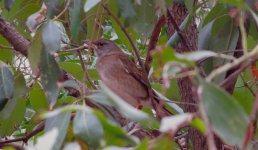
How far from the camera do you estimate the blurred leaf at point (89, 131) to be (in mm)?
1673

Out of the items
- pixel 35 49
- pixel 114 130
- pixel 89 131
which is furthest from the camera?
pixel 35 49

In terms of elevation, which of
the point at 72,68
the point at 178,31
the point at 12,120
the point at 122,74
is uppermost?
the point at 178,31

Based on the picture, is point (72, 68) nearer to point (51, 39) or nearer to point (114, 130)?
point (51, 39)

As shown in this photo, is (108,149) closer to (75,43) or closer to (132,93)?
(75,43)

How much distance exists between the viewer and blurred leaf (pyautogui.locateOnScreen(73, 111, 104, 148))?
1673 mm

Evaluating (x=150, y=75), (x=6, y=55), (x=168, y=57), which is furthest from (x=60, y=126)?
(x=6, y=55)

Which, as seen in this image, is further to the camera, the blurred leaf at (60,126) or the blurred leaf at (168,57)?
the blurred leaf at (60,126)

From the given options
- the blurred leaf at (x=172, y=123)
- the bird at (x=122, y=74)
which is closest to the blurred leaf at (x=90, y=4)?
the blurred leaf at (x=172, y=123)

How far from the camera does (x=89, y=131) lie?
5.50 feet

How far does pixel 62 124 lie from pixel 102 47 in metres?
2.25

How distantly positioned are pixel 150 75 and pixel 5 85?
0.67m

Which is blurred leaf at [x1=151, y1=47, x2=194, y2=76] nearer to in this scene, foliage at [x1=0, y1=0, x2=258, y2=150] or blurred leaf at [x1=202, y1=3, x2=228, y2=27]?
foliage at [x1=0, y1=0, x2=258, y2=150]

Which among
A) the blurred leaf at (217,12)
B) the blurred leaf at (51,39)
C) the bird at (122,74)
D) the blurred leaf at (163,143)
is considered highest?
the blurred leaf at (51,39)

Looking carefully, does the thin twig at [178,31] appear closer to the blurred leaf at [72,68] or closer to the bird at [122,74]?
the blurred leaf at [72,68]
